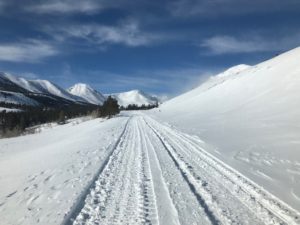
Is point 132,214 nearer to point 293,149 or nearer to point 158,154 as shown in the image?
point 158,154

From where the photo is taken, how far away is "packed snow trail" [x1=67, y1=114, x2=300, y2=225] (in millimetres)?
6752

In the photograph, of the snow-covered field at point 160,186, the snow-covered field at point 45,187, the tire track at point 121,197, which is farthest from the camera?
the snow-covered field at point 45,187

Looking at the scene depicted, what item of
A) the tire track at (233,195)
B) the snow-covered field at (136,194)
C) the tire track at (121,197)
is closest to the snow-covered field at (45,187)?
the snow-covered field at (136,194)

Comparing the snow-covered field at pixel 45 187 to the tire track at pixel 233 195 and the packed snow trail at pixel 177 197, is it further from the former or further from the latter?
the tire track at pixel 233 195

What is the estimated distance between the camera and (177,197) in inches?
319

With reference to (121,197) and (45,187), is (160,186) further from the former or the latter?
(45,187)

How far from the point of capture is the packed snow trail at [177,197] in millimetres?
6752

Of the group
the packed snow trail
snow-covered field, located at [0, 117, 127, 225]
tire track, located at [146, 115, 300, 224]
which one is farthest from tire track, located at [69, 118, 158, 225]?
tire track, located at [146, 115, 300, 224]

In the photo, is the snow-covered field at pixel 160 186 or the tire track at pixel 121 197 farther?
the snow-covered field at pixel 160 186

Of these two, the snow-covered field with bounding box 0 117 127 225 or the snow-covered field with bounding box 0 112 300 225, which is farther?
the snow-covered field with bounding box 0 117 127 225

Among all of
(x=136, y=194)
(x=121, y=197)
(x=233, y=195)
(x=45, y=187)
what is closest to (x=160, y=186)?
(x=136, y=194)

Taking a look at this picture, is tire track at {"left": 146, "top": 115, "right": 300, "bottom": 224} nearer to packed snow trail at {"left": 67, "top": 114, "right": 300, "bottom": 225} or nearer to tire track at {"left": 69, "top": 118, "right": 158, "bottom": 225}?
packed snow trail at {"left": 67, "top": 114, "right": 300, "bottom": 225}

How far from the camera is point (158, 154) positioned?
14562mm

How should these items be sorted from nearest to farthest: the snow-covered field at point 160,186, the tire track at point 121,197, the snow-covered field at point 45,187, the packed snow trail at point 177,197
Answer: the tire track at point 121,197
the packed snow trail at point 177,197
the snow-covered field at point 160,186
the snow-covered field at point 45,187
